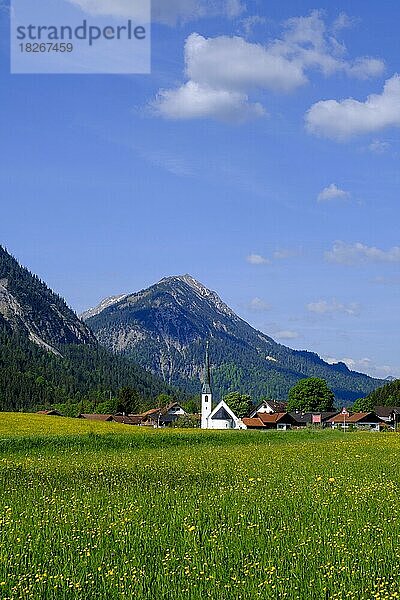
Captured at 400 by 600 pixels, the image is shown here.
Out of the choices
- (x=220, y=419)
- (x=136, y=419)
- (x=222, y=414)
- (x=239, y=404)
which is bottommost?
(x=136, y=419)

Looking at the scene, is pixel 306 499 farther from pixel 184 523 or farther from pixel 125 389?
pixel 125 389

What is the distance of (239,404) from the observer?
593 ft

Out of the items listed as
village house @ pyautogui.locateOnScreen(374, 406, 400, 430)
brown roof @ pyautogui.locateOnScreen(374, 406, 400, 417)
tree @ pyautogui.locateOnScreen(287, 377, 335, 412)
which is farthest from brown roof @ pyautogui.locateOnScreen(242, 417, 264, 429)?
brown roof @ pyautogui.locateOnScreen(374, 406, 400, 417)

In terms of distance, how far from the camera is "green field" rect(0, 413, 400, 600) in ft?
36.0

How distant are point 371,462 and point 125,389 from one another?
171255 mm

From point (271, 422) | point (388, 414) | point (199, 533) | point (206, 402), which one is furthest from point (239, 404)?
point (199, 533)

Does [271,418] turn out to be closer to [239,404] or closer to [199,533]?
[239,404]

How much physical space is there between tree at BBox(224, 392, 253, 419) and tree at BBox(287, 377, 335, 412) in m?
11.4

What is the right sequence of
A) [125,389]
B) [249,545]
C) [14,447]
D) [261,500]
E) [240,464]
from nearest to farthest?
[249,545] < [261,500] < [240,464] < [14,447] < [125,389]

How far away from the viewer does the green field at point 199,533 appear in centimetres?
1096

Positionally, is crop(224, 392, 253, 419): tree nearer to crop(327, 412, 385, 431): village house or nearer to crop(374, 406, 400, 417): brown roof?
crop(327, 412, 385, 431): village house

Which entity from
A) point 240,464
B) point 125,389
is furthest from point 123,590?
point 125,389

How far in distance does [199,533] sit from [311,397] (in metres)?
165

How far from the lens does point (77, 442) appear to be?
1687 inches
